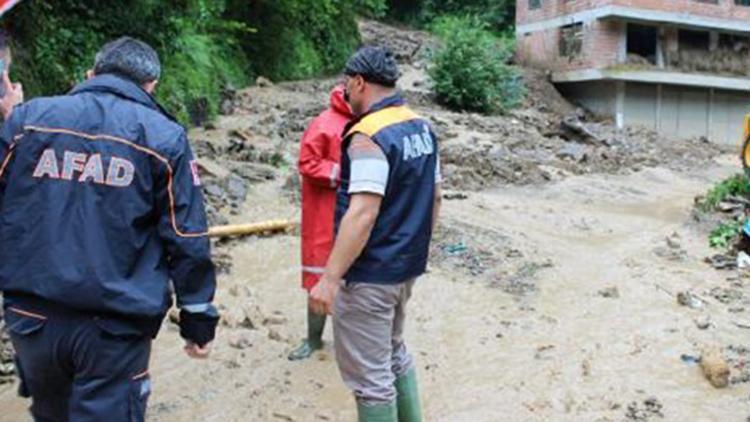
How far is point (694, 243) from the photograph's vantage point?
899cm

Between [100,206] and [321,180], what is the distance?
78.0 inches

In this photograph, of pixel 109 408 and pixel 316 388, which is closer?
pixel 109 408

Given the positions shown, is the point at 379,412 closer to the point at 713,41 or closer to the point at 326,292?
the point at 326,292

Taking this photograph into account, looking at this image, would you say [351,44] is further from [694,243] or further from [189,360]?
[189,360]

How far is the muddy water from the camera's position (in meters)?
4.53

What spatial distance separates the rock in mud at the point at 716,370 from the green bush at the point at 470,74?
51.2 feet

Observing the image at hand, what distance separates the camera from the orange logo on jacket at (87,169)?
2.46 m

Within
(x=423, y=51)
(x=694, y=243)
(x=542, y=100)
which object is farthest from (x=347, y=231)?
(x=423, y=51)

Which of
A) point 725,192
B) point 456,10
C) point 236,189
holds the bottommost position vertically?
point 725,192

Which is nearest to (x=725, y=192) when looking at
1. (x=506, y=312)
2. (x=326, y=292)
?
(x=506, y=312)

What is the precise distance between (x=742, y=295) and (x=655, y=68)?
772 inches

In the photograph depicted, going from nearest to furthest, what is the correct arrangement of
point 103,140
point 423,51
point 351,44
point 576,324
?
point 103,140 < point 576,324 < point 351,44 < point 423,51

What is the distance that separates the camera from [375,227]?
3.20 m

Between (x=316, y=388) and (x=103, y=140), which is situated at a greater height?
(x=103, y=140)
